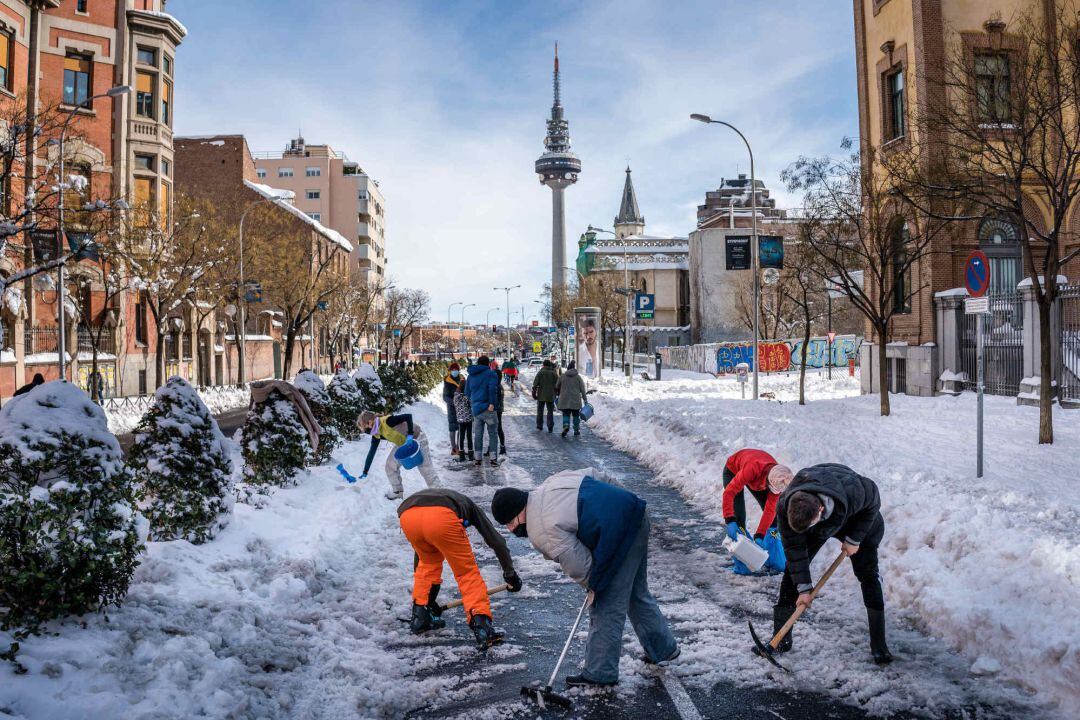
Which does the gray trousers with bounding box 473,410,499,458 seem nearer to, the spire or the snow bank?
the snow bank

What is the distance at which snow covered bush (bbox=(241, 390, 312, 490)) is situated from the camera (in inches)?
398

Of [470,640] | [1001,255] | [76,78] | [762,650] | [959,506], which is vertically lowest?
[470,640]

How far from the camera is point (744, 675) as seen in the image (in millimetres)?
5164

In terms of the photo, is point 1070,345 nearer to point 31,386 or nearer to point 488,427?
point 488,427

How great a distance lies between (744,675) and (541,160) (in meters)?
155

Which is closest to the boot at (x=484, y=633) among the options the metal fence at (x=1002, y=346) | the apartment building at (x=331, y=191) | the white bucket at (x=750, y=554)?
the white bucket at (x=750, y=554)

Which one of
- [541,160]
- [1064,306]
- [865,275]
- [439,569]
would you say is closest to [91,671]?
[439,569]

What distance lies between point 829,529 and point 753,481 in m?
2.25

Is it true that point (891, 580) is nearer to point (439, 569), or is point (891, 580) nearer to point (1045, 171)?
point (439, 569)

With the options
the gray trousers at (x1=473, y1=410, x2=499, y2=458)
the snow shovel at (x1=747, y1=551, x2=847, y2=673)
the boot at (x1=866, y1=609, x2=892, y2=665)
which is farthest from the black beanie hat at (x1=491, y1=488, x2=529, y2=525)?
the gray trousers at (x1=473, y1=410, x2=499, y2=458)

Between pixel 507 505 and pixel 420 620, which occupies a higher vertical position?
pixel 507 505

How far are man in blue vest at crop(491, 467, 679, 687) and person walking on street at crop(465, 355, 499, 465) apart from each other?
9370 mm

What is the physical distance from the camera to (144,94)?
37.2 metres

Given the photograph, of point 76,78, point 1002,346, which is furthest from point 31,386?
point 76,78
